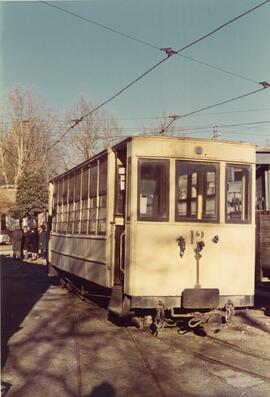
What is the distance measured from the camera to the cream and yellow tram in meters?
7.70

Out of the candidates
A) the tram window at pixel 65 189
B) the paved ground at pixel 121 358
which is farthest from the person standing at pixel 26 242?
the paved ground at pixel 121 358

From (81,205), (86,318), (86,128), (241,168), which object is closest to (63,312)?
(86,318)

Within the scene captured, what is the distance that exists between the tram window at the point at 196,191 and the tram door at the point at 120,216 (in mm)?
964

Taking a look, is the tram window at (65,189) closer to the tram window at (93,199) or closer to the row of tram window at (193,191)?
the tram window at (93,199)

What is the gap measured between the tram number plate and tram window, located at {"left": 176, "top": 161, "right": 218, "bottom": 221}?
1049 millimetres

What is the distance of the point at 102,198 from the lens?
899 cm

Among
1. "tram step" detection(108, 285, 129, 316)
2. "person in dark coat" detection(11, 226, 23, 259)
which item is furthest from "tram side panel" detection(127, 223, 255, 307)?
"person in dark coat" detection(11, 226, 23, 259)

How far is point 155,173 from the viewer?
25.9 ft

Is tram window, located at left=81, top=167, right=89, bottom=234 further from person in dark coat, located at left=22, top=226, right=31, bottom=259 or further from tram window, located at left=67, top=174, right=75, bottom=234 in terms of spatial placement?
person in dark coat, located at left=22, top=226, right=31, bottom=259

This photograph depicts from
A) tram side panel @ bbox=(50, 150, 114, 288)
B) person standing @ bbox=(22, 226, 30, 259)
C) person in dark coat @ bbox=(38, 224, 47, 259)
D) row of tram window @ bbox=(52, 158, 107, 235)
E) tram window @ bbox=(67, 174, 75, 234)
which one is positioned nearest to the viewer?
tram side panel @ bbox=(50, 150, 114, 288)

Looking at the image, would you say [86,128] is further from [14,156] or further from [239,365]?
[239,365]

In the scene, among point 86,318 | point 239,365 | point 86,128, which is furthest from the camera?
point 86,128

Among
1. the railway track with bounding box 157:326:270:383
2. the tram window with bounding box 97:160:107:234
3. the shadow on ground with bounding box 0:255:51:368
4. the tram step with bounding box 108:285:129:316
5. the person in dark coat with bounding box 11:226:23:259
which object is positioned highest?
the tram window with bounding box 97:160:107:234

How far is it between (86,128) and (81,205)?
34.9m
